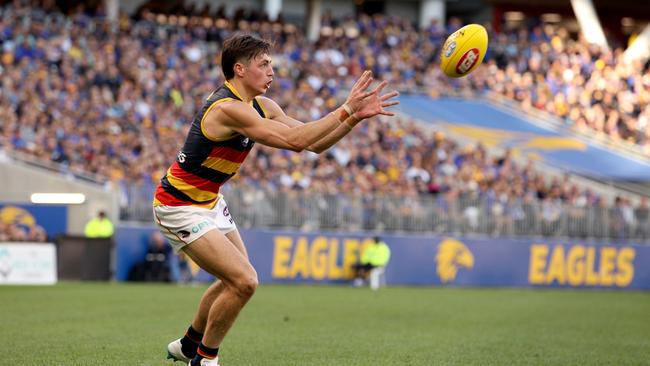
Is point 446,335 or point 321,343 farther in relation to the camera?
point 446,335

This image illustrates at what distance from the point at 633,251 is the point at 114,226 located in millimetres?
13952

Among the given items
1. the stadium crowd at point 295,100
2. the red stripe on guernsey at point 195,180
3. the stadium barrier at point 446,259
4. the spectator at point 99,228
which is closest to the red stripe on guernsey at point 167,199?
the red stripe on guernsey at point 195,180

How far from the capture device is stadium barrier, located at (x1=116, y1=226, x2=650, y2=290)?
2416 centimetres

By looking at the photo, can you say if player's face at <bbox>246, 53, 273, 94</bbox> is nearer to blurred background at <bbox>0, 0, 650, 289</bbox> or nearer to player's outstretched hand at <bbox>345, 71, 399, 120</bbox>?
player's outstretched hand at <bbox>345, 71, 399, 120</bbox>

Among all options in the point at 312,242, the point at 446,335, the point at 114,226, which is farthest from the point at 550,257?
the point at 446,335

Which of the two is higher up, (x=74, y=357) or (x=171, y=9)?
(x=171, y=9)

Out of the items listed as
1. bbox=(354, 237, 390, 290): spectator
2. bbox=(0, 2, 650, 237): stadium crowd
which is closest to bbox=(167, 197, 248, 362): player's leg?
bbox=(0, 2, 650, 237): stadium crowd

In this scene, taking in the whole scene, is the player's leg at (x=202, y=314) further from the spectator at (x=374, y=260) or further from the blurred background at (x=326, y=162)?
the spectator at (x=374, y=260)

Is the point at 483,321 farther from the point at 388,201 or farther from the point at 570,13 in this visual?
the point at 570,13

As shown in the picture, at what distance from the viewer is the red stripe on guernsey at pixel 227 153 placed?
730 cm

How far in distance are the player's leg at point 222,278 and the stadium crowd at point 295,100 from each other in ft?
39.2

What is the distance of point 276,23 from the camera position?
38.7 metres

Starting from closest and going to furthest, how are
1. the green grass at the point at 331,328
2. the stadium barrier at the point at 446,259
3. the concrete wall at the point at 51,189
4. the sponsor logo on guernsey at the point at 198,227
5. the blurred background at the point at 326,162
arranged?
the sponsor logo on guernsey at the point at 198,227 < the green grass at the point at 331,328 < the concrete wall at the point at 51,189 < the blurred background at the point at 326,162 < the stadium barrier at the point at 446,259

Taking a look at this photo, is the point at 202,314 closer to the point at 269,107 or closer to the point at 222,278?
the point at 222,278
